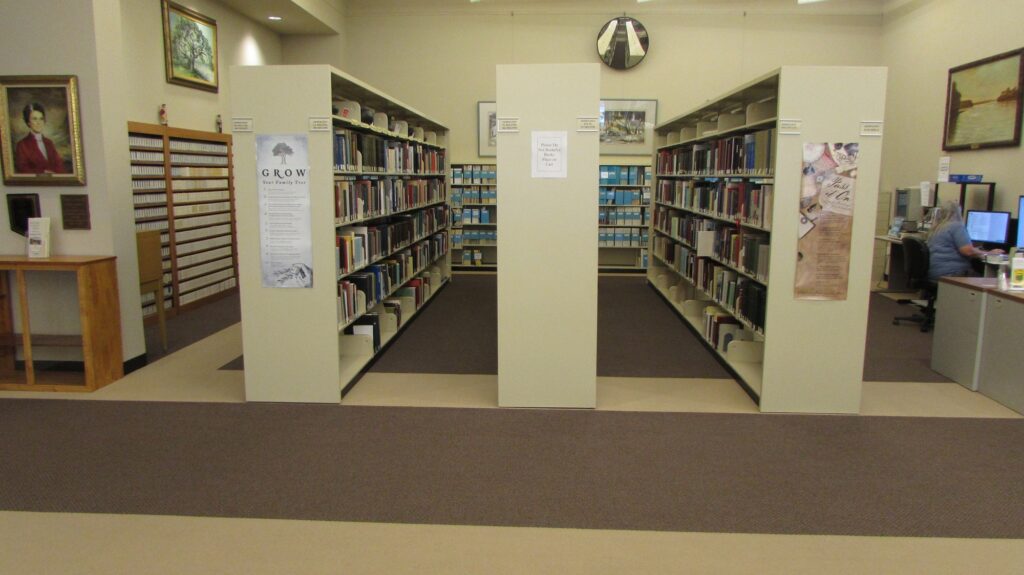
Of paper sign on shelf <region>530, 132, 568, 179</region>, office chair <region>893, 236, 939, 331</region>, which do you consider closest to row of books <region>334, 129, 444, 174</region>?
paper sign on shelf <region>530, 132, 568, 179</region>

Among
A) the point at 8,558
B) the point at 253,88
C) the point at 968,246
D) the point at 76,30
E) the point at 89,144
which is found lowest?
the point at 8,558

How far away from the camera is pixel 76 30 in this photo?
4.88m

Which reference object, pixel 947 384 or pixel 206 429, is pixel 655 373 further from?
pixel 206 429

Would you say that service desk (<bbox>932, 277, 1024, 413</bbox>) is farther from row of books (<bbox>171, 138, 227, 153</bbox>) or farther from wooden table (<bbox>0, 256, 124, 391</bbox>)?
row of books (<bbox>171, 138, 227, 153</bbox>)

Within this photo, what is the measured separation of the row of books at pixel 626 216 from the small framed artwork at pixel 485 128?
6.96ft

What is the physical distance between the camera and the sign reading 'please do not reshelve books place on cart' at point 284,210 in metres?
4.40

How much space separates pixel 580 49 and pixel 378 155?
5.89 m

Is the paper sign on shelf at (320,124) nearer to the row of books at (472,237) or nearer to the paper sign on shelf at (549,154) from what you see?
the paper sign on shelf at (549,154)

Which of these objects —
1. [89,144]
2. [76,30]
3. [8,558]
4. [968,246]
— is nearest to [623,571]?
[8,558]

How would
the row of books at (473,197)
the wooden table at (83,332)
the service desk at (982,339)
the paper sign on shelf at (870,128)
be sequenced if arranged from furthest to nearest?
the row of books at (473,197)
the wooden table at (83,332)
the service desk at (982,339)
the paper sign on shelf at (870,128)

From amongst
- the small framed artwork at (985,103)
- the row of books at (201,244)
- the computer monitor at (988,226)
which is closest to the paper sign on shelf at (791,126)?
the computer monitor at (988,226)

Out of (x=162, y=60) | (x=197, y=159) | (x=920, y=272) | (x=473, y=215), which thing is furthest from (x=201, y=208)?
(x=920, y=272)

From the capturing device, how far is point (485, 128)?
11.1 metres

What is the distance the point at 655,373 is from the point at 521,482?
2.28 metres
